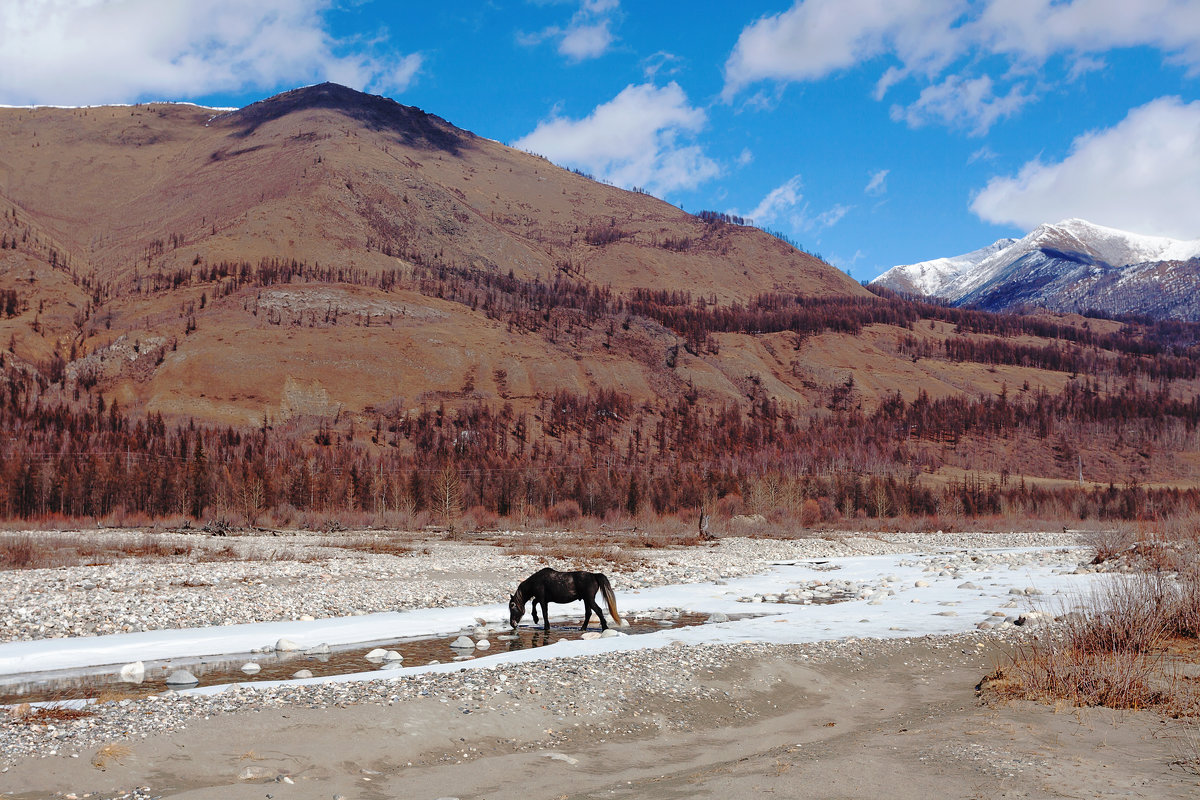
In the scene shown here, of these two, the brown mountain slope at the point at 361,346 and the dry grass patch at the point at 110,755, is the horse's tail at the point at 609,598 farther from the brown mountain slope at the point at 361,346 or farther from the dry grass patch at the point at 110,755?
the brown mountain slope at the point at 361,346

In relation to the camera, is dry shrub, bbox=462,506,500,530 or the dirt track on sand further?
dry shrub, bbox=462,506,500,530

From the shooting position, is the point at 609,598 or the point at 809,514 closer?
the point at 609,598

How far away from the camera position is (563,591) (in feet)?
67.3

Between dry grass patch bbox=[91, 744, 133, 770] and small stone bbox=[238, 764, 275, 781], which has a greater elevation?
dry grass patch bbox=[91, 744, 133, 770]

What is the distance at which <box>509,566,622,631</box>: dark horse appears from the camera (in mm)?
20328

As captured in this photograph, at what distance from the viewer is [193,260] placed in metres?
160

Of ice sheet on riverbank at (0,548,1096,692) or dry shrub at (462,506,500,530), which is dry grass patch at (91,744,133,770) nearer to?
ice sheet on riverbank at (0,548,1096,692)

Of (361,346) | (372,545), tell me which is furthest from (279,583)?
(361,346)

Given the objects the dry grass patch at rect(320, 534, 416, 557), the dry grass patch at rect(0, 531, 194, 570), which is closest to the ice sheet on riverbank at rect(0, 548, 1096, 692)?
the dry grass patch at rect(320, 534, 416, 557)

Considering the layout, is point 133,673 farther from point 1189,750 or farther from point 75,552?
point 75,552

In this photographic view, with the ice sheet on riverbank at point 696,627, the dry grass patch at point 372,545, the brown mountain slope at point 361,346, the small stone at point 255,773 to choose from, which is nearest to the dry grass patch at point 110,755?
the small stone at point 255,773

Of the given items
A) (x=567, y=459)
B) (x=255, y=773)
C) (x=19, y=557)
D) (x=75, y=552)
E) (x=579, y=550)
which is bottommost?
(x=579, y=550)

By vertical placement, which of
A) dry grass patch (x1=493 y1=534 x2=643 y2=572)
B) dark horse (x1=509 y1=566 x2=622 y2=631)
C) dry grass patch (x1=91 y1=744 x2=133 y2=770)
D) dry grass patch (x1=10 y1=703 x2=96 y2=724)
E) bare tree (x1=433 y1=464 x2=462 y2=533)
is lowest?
dry grass patch (x1=493 y1=534 x2=643 y2=572)

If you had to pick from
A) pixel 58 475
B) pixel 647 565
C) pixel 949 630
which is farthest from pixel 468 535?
pixel 949 630
